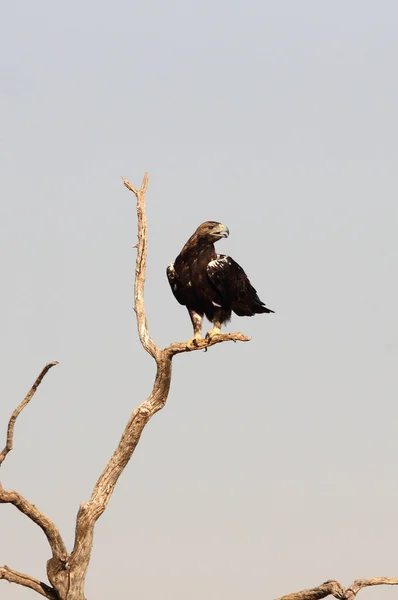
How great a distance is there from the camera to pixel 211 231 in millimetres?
20391

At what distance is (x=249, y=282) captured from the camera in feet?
69.0

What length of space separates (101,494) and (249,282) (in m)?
4.51

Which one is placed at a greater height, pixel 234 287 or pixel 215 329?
pixel 234 287

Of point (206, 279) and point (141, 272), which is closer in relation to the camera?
point (141, 272)

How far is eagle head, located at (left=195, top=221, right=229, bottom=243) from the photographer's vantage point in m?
20.4

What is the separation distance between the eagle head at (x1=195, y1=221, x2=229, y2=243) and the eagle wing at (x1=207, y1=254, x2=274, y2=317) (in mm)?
382

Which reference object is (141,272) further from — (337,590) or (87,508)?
(337,590)

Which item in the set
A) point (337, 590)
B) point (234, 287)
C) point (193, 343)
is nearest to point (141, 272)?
point (193, 343)

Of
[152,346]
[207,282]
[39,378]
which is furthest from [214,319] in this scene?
[39,378]

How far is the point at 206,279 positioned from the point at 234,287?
531mm

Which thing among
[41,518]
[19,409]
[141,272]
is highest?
[141,272]

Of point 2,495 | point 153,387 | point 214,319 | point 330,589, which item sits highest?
point 214,319

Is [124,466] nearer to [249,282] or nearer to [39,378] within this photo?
[39,378]

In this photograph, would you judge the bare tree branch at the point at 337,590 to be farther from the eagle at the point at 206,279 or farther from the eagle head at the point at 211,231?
the eagle head at the point at 211,231
